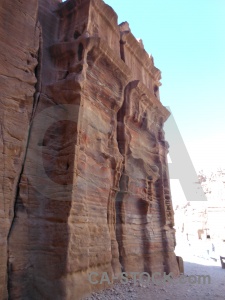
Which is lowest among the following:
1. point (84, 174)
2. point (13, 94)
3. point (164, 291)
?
point (164, 291)

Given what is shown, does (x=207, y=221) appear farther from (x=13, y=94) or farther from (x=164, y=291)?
(x=13, y=94)

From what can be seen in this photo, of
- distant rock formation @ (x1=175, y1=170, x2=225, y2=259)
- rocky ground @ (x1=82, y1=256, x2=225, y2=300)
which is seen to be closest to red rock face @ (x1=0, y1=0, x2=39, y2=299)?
rocky ground @ (x1=82, y1=256, x2=225, y2=300)

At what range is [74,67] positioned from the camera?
7.24 meters

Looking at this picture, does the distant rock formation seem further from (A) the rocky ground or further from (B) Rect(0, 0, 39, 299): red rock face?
(B) Rect(0, 0, 39, 299): red rock face

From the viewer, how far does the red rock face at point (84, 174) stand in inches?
219

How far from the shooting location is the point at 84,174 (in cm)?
667

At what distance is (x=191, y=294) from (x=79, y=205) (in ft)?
14.6

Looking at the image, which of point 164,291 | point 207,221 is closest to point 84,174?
point 164,291

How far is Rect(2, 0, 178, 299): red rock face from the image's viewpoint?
5555 millimetres

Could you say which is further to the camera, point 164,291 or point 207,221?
point 207,221

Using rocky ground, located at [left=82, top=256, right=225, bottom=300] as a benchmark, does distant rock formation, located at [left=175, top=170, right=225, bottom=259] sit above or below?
above

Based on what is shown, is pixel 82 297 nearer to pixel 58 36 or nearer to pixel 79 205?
pixel 79 205

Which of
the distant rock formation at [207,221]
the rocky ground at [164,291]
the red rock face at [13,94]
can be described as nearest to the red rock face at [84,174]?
the red rock face at [13,94]

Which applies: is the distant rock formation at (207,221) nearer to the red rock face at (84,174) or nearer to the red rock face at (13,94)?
the red rock face at (84,174)
